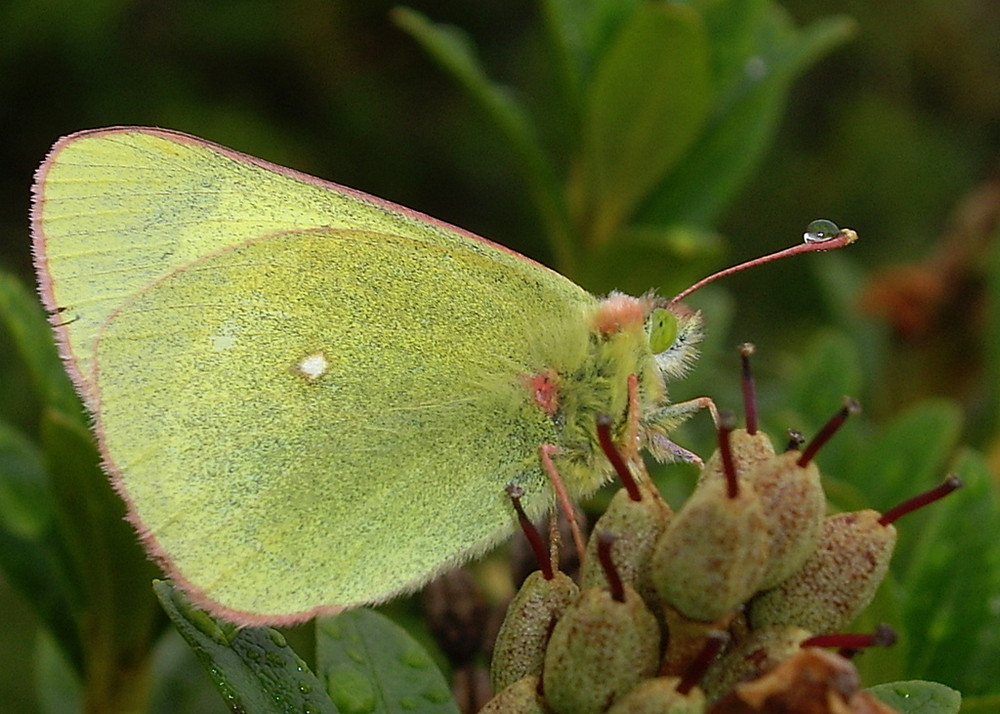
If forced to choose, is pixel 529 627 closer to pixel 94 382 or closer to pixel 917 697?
pixel 917 697

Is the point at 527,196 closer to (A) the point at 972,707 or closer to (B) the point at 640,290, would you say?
(B) the point at 640,290

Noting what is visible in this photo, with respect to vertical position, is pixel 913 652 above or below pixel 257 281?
below

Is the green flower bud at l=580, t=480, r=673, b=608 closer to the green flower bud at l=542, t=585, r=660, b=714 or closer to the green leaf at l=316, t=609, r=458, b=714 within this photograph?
the green flower bud at l=542, t=585, r=660, b=714

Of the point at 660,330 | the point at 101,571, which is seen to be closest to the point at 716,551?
the point at 660,330

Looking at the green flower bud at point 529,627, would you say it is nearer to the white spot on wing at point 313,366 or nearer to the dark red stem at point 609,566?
the dark red stem at point 609,566

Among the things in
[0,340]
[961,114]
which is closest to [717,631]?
[0,340]

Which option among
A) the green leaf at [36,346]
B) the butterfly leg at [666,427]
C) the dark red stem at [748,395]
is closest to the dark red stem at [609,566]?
the dark red stem at [748,395]
